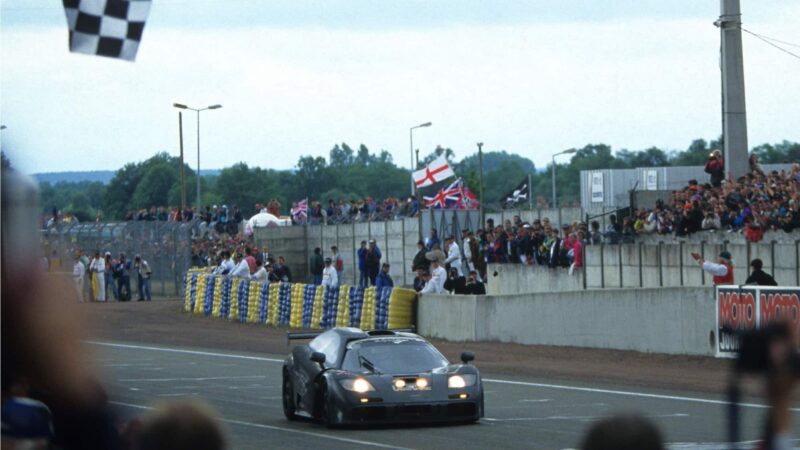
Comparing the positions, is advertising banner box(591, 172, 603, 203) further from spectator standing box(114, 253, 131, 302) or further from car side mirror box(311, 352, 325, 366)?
car side mirror box(311, 352, 325, 366)

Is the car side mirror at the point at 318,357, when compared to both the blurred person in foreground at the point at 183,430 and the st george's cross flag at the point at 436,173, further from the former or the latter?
the st george's cross flag at the point at 436,173

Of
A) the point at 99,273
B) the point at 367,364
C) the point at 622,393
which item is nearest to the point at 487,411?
the point at 367,364

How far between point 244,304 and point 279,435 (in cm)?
2512

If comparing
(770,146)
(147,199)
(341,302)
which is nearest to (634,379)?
(341,302)

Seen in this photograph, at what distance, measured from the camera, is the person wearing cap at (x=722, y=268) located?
24531mm

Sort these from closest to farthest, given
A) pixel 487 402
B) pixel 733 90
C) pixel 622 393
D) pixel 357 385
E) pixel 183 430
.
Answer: pixel 183 430 → pixel 357 385 → pixel 487 402 → pixel 622 393 → pixel 733 90

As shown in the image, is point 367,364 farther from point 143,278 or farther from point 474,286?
point 143,278

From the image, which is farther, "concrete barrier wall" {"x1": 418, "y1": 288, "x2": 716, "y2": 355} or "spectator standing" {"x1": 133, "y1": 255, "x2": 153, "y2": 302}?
"spectator standing" {"x1": 133, "y1": 255, "x2": 153, "y2": 302}

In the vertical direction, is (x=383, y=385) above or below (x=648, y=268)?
below

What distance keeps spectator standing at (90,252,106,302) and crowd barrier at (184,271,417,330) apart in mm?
6115

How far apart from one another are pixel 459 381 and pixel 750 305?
27.4 feet

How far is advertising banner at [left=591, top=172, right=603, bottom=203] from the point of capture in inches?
2233

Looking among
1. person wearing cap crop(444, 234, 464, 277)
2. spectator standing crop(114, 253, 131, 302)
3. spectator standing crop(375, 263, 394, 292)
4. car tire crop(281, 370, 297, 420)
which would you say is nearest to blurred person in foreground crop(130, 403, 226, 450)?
car tire crop(281, 370, 297, 420)

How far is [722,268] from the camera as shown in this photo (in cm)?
2462
